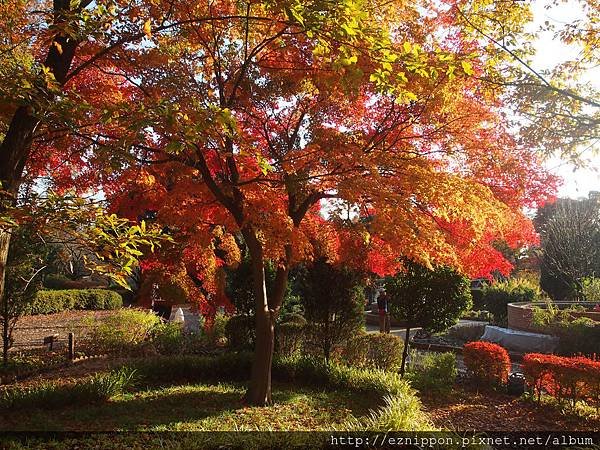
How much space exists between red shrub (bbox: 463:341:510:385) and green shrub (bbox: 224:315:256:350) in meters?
5.02

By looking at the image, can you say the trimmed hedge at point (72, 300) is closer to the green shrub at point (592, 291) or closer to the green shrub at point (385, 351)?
the green shrub at point (385, 351)

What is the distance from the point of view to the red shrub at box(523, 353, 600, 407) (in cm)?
706

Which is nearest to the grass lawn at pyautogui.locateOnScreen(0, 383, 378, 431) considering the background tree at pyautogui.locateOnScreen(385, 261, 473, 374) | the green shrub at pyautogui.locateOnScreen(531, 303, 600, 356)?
the background tree at pyautogui.locateOnScreen(385, 261, 473, 374)

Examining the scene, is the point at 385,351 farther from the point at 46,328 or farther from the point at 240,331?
the point at 46,328

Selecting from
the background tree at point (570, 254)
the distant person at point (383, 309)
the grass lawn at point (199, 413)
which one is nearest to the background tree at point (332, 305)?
the grass lawn at point (199, 413)

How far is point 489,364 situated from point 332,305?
3.45m

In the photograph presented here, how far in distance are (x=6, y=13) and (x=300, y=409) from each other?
249 inches

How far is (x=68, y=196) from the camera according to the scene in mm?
3188

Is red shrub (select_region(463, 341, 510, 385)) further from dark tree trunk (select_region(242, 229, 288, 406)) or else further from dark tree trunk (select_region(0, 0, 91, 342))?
dark tree trunk (select_region(0, 0, 91, 342))

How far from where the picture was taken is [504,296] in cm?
1845

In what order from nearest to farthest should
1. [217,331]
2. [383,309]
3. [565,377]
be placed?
[565,377]
[217,331]
[383,309]

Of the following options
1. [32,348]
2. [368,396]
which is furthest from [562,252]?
[32,348]

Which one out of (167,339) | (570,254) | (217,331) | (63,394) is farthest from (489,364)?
(570,254)

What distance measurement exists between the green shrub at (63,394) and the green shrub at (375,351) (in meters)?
4.87
